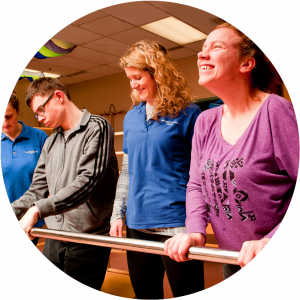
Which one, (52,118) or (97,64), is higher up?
(97,64)

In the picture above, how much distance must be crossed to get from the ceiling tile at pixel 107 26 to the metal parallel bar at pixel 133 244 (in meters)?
0.58

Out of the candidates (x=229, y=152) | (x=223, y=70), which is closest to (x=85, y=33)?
(x=223, y=70)

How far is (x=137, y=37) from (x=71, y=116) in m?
0.32

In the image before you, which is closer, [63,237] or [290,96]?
[290,96]

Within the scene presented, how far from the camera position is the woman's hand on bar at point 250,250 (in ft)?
1.86

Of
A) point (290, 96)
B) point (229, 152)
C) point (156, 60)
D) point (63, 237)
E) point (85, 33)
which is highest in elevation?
point (85, 33)

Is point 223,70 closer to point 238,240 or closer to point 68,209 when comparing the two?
point 238,240

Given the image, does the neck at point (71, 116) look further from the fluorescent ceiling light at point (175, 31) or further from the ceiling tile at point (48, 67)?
the fluorescent ceiling light at point (175, 31)

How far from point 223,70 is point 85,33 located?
1.39 ft

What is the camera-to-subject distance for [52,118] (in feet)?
2.80

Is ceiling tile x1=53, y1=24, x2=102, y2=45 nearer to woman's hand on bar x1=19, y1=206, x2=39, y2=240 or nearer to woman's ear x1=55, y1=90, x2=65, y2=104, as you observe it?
woman's ear x1=55, y1=90, x2=65, y2=104

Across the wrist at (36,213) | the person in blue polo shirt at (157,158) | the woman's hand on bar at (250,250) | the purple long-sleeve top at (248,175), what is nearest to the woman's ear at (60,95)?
the person in blue polo shirt at (157,158)

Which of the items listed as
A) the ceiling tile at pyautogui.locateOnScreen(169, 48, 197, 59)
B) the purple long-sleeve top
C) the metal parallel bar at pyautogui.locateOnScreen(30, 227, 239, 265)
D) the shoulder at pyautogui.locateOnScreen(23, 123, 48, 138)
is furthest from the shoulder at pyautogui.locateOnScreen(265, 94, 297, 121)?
the shoulder at pyautogui.locateOnScreen(23, 123, 48, 138)

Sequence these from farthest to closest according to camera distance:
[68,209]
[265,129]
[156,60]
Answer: [68,209], [156,60], [265,129]
